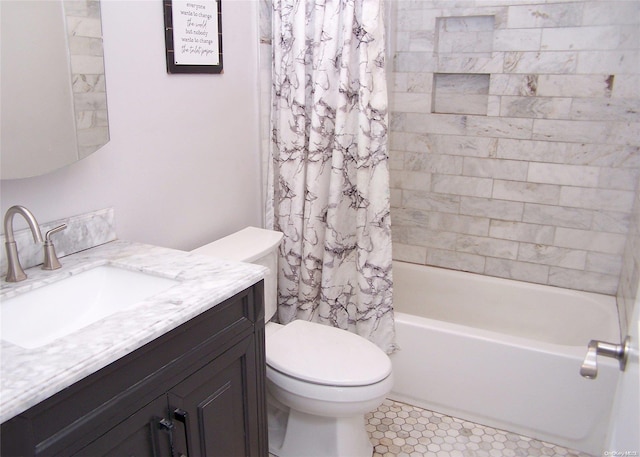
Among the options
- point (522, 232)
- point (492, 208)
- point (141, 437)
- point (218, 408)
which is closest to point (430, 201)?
point (492, 208)

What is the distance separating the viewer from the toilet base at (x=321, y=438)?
1.95m

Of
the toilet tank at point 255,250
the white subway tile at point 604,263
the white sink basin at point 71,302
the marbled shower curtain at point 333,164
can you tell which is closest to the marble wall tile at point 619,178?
the white subway tile at point 604,263

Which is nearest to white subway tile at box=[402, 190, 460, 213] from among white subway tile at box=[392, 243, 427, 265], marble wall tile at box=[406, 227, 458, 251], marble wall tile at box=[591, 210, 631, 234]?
marble wall tile at box=[406, 227, 458, 251]

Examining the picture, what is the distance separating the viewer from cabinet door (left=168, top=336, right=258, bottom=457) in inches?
52.0

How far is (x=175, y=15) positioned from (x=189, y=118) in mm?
354

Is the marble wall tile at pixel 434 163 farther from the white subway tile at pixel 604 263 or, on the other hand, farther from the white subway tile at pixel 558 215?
the white subway tile at pixel 604 263

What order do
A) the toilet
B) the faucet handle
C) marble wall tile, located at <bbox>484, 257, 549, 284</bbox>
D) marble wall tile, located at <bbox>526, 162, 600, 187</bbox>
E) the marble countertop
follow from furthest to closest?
marble wall tile, located at <bbox>484, 257, 549, 284</bbox> < marble wall tile, located at <bbox>526, 162, 600, 187</bbox> < the toilet < the faucet handle < the marble countertop

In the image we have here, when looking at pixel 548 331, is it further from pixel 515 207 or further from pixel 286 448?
pixel 286 448

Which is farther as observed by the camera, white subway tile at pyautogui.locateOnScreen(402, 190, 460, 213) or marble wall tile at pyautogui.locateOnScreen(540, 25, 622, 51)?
white subway tile at pyautogui.locateOnScreen(402, 190, 460, 213)

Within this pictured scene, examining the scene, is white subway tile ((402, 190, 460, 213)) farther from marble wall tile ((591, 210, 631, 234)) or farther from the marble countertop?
the marble countertop

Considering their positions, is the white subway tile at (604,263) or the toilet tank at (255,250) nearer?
the toilet tank at (255,250)

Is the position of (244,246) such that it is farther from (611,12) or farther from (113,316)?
(611,12)

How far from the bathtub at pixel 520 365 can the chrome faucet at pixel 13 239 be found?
151cm

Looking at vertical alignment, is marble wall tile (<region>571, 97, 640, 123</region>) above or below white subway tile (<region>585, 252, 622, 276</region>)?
above
